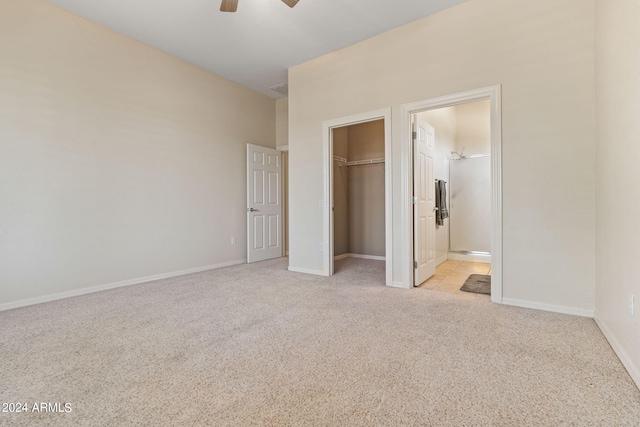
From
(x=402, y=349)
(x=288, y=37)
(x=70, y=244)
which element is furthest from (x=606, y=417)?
(x=70, y=244)

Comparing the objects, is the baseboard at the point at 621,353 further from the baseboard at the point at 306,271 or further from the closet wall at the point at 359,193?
the closet wall at the point at 359,193

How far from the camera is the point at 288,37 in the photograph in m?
3.66

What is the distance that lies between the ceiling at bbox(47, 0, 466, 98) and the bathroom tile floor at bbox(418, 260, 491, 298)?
3097 mm

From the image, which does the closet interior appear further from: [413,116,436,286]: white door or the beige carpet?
the beige carpet

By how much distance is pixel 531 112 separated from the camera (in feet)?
8.76

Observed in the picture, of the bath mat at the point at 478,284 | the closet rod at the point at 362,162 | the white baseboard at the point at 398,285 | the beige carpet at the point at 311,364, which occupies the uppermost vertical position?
the closet rod at the point at 362,162

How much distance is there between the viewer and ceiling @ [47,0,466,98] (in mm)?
3061

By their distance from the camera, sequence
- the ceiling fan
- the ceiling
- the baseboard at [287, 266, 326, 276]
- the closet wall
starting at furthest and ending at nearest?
the closet wall < the baseboard at [287, 266, 326, 276] < the ceiling < the ceiling fan

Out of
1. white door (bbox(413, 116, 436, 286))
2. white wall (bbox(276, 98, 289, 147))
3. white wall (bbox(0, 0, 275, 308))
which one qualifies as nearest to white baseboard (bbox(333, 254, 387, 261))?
white door (bbox(413, 116, 436, 286))

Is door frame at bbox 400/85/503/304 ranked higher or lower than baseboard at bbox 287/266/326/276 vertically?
higher

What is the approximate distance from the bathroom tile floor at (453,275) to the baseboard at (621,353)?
0.97m

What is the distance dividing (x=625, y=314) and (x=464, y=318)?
99 centimetres

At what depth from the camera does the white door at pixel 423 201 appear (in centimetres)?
347

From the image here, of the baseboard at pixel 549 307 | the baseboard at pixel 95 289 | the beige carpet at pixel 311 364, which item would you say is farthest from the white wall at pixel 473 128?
the baseboard at pixel 95 289
